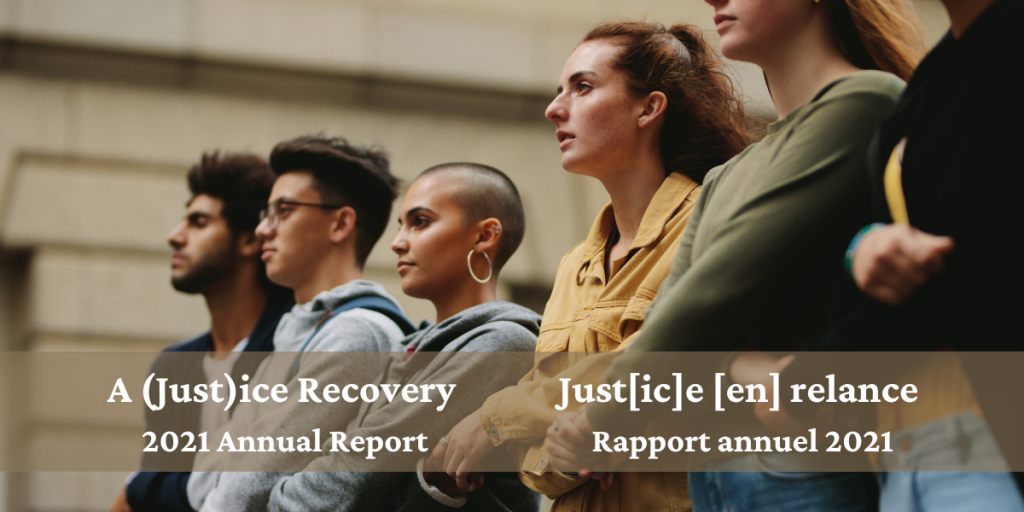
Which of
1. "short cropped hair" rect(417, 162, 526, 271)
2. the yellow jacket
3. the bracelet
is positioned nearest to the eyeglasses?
"short cropped hair" rect(417, 162, 526, 271)

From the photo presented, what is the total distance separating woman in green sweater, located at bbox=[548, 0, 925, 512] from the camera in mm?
1584

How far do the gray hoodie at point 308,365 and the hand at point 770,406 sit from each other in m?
1.86

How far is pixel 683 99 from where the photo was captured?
8.33 feet

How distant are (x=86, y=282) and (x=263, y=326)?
2.32 meters

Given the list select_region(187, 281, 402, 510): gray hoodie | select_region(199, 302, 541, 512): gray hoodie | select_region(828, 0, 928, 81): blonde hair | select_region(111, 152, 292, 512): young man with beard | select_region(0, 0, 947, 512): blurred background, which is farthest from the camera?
select_region(0, 0, 947, 512): blurred background

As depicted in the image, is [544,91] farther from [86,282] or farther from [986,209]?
[986,209]

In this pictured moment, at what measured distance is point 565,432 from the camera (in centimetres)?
199

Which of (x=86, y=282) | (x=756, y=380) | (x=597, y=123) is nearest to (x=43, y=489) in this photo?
(x=86, y=282)

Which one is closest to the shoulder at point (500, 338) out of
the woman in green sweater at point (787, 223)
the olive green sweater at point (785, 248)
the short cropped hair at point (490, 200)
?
→ the short cropped hair at point (490, 200)

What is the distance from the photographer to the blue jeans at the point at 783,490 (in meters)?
1.52

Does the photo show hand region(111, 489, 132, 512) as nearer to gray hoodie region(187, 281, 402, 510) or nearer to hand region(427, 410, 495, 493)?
gray hoodie region(187, 281, 402, 510)

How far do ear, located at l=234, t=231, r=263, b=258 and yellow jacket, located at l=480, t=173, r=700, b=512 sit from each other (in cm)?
249

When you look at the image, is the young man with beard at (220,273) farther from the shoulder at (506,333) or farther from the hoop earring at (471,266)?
the shoulder at (506,333)

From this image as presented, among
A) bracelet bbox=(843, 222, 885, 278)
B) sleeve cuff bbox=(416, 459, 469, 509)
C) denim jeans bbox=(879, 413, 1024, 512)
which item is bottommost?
sleeve cuff bbox=(416, 459, 469, 509)
